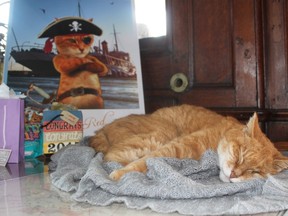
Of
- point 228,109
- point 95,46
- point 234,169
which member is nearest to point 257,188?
point 234,169

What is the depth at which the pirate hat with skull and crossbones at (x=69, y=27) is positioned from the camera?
188 cm

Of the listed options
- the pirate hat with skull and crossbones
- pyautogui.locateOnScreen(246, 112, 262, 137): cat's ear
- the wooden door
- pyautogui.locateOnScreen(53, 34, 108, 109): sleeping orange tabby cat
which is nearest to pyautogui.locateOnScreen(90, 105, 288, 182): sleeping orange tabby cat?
pyautogui.locateOnScreen(246, 112, 262, 137): cat's ear

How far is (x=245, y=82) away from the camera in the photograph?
1.77 meters

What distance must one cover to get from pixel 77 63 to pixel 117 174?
90 centimetres

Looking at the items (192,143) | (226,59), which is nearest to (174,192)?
(192,143)

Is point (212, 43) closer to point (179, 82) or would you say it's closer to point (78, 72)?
point (179, 82)

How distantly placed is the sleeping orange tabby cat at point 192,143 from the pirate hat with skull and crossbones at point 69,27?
23.0 inches

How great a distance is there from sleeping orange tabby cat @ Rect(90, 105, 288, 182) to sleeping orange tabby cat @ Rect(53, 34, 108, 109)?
36 centimetres

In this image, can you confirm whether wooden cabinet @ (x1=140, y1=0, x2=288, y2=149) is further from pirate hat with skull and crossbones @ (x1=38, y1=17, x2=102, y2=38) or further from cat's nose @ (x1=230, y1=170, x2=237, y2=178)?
cat's nose @ (x1=230, y1=170, x2=237, y2=178)

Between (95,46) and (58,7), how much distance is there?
27cm

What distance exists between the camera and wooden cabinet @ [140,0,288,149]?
68.2 inches

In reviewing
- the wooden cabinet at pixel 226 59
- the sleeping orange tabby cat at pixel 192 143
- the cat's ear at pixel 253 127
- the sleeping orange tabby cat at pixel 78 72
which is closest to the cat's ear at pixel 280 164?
the sleeping orange tabby cat at pixel 192 143

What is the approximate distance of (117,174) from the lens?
1135 mm

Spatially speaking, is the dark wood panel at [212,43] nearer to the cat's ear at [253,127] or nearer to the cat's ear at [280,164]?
the cat's ear at [253,127]
